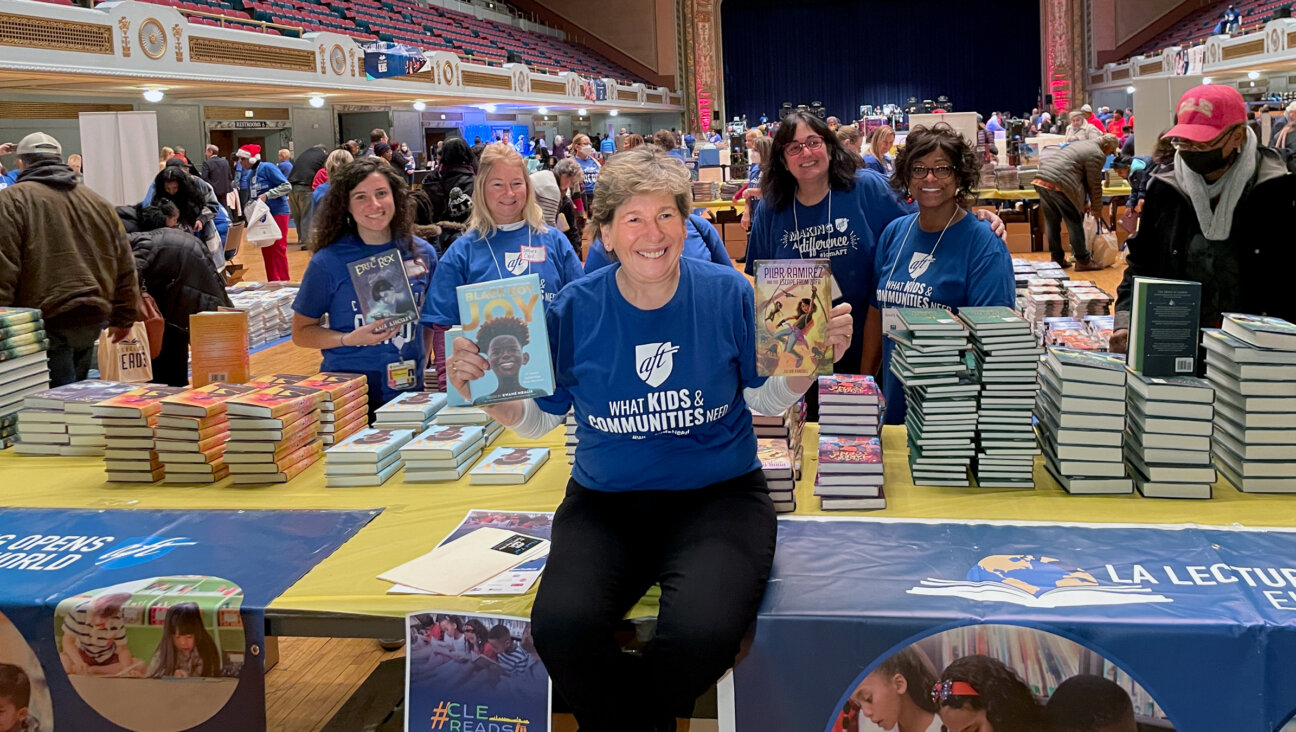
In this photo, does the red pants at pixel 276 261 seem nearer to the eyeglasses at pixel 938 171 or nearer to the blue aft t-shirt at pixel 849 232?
the blue aft t-shirt at pixel 849 232

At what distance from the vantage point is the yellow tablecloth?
212 cm

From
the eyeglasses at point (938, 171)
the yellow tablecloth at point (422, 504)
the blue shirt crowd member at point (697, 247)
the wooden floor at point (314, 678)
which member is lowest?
the wooden floor at point (314, 678)

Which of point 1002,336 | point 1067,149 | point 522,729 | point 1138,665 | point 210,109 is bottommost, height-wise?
point 522,729

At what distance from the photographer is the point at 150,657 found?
2.13 meters

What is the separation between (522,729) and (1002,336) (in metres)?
1.37

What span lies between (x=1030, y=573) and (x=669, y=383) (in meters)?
0.78

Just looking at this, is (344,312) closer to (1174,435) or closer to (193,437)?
(193,437)

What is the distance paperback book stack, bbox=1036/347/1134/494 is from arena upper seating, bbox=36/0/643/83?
39.1ft

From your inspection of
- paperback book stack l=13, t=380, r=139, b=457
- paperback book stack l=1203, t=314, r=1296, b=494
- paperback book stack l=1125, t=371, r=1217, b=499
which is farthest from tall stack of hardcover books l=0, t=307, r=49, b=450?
paperback book stack l=1203, t=314, r=1296, b=494

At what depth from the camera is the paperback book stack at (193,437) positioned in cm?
277

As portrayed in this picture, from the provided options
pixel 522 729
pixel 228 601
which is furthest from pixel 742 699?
pixel 228 601

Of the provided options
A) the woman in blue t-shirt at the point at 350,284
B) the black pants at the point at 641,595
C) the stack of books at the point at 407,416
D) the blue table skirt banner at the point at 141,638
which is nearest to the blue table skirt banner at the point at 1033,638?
the black pants at the point at 641,595

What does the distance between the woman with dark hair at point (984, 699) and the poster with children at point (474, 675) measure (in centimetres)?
73

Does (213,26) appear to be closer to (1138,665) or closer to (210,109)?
(210,109)
